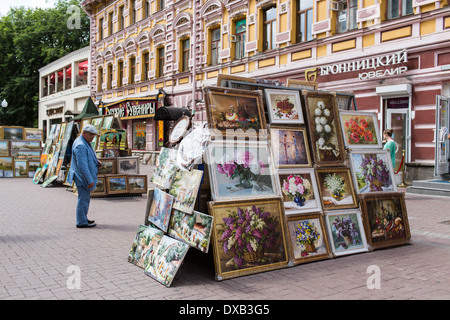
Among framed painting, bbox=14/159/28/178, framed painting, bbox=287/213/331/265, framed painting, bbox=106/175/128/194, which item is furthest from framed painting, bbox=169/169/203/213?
framed painting, bbox=14/159/28/178

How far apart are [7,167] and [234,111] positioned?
1523 centimetres

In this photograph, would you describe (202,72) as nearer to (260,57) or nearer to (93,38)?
(260,57)

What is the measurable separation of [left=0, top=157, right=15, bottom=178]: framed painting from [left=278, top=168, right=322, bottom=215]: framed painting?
15184 millimetres

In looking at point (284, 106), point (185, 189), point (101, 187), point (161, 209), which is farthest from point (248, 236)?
point (101, 187)

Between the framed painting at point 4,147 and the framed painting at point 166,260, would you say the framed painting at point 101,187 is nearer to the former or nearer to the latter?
the framed painting at point 166,260

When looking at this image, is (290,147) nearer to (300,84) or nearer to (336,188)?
(336,188)

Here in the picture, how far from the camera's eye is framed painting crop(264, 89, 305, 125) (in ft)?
17.7

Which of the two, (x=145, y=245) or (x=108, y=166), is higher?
(x=108, y=166)

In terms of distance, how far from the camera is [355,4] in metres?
13.8

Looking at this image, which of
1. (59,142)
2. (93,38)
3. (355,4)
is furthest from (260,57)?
(93,38)

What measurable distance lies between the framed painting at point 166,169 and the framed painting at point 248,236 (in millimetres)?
839

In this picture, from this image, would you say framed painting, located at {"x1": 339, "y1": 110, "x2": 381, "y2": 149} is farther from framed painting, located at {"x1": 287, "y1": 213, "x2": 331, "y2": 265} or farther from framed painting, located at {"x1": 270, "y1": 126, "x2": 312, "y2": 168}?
framed painting, located at {"x1": 287, "y1": 213, "x2": 331, "y2": 265}

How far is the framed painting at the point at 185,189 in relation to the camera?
4640mm

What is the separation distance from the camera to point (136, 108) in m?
25.8
